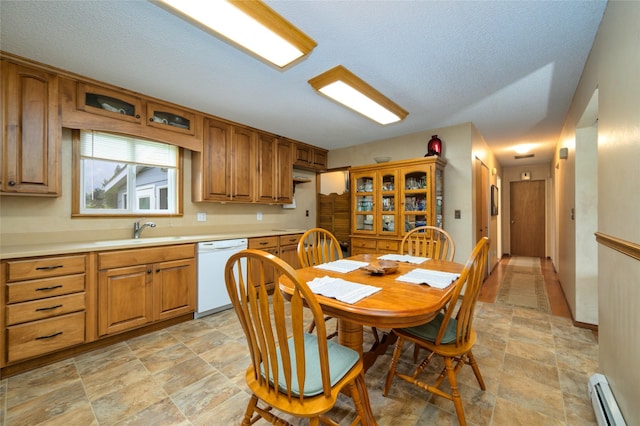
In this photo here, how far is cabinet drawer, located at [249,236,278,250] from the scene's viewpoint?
3.30 m

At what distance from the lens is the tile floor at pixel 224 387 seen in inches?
58.0

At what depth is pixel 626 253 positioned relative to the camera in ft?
4.00

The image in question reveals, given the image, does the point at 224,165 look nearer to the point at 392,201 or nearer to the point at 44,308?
the point at 44,308

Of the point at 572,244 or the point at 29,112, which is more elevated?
the point at 29,112

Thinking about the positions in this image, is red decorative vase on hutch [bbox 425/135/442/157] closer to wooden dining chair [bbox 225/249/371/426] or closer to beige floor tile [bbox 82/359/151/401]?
wooden dining chair [bbox 225/249/371/426]

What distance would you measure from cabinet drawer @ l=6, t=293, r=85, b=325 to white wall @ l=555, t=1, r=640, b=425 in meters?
3.43

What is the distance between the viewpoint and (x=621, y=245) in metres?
1.25

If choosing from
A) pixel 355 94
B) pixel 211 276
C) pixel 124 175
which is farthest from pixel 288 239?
pixel 355 94

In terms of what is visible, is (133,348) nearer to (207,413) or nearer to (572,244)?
(207,413)

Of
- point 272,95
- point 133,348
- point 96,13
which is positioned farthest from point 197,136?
point 133,348

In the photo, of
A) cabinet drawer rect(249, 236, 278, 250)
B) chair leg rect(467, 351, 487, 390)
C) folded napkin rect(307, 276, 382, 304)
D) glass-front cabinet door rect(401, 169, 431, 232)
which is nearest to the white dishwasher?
cabinet drawer rect(249, 236, 278, 250)

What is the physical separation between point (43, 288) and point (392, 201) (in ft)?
12.0

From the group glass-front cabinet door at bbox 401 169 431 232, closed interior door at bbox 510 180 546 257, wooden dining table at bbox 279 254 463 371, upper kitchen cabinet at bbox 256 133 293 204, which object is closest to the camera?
wooden dining table at bbox 279 254 463 371

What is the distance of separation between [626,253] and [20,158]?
3.93 meters
